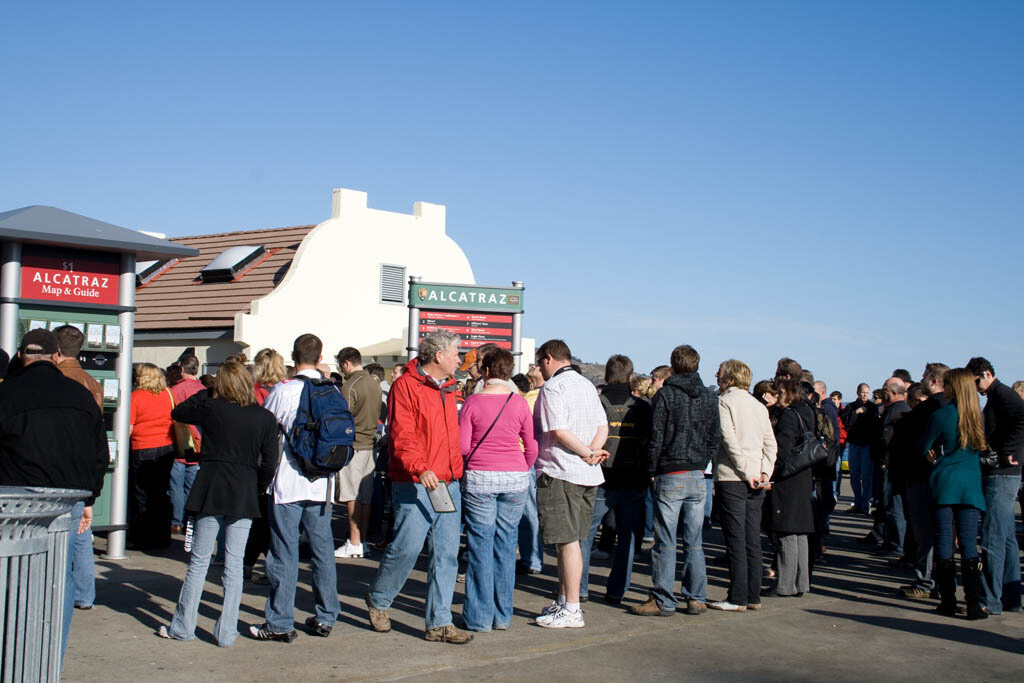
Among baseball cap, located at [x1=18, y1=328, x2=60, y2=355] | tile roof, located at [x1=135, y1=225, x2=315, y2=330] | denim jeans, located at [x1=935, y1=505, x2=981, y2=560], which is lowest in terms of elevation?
denim jeans, located at [x1=935, y1=505, x2=981, y2=560]

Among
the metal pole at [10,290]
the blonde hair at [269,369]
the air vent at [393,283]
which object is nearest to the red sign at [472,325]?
the air vent at [393,283]

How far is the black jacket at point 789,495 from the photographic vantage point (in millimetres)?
8570

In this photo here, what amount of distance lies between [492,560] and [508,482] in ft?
1.76

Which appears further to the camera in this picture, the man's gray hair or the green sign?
the green sign

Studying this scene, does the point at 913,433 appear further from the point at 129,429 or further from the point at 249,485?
the point at 129,429

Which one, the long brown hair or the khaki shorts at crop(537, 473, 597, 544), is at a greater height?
the long brown hair

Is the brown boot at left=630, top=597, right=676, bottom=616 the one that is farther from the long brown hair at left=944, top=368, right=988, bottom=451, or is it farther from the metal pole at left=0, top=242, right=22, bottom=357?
the metal pole at left=0, top=242, right=22, bottom=357

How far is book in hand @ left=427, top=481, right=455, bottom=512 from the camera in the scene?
6.60 meters

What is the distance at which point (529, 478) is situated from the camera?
25.0 ft

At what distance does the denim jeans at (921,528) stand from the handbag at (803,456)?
910mm

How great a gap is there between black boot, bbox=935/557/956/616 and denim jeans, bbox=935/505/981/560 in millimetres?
63

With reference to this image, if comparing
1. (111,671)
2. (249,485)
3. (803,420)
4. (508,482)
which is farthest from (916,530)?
(111,671)

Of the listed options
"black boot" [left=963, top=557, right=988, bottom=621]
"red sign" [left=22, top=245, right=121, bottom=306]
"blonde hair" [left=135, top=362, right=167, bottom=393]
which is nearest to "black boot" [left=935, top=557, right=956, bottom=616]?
"black boot" [left=963, top=557, right=988, bottom=621]

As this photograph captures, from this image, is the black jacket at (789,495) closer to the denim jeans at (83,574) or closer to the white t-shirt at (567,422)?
the white t-shirt at (567,422)
